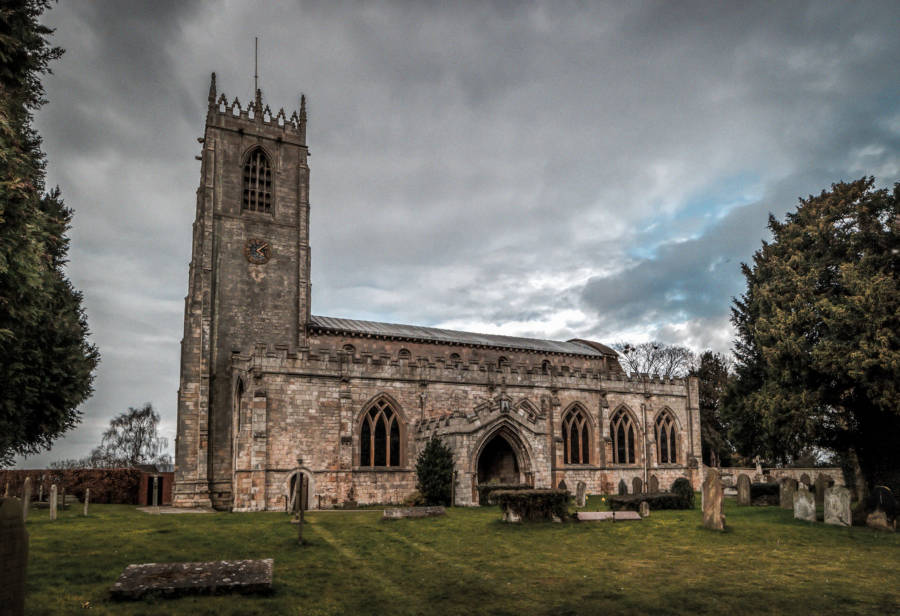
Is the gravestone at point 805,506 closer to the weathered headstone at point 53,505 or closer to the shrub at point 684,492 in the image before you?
the shrub at point 684,492

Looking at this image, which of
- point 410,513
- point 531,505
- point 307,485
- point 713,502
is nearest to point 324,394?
point 307,485

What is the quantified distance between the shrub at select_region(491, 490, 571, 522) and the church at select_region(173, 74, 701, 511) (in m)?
7.98

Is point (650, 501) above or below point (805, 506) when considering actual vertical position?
below

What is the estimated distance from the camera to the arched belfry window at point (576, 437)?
35.9m

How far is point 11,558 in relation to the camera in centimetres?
694

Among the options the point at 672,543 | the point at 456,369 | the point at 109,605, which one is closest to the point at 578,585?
the point at 672,543

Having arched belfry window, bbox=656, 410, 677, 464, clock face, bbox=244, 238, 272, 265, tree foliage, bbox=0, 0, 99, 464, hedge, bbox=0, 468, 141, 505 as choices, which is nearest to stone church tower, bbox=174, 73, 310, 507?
clock face, bbox=244, 238, 272, 265

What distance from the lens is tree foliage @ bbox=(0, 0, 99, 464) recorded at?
A: 37.5 feet

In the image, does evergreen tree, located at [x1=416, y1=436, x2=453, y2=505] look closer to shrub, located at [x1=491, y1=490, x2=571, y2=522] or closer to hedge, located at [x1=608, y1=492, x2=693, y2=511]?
hedge, located at [x1=608, y1=492, x2=693, y2=511]

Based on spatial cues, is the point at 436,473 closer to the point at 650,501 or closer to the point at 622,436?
the point at 650,501

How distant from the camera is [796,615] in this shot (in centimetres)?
927

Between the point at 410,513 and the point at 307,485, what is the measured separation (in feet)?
27.5

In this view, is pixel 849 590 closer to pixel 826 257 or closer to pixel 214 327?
pixel 826 257

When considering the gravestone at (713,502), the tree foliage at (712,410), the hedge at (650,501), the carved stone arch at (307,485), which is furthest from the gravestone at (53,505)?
the tree foliage at (712,410)
